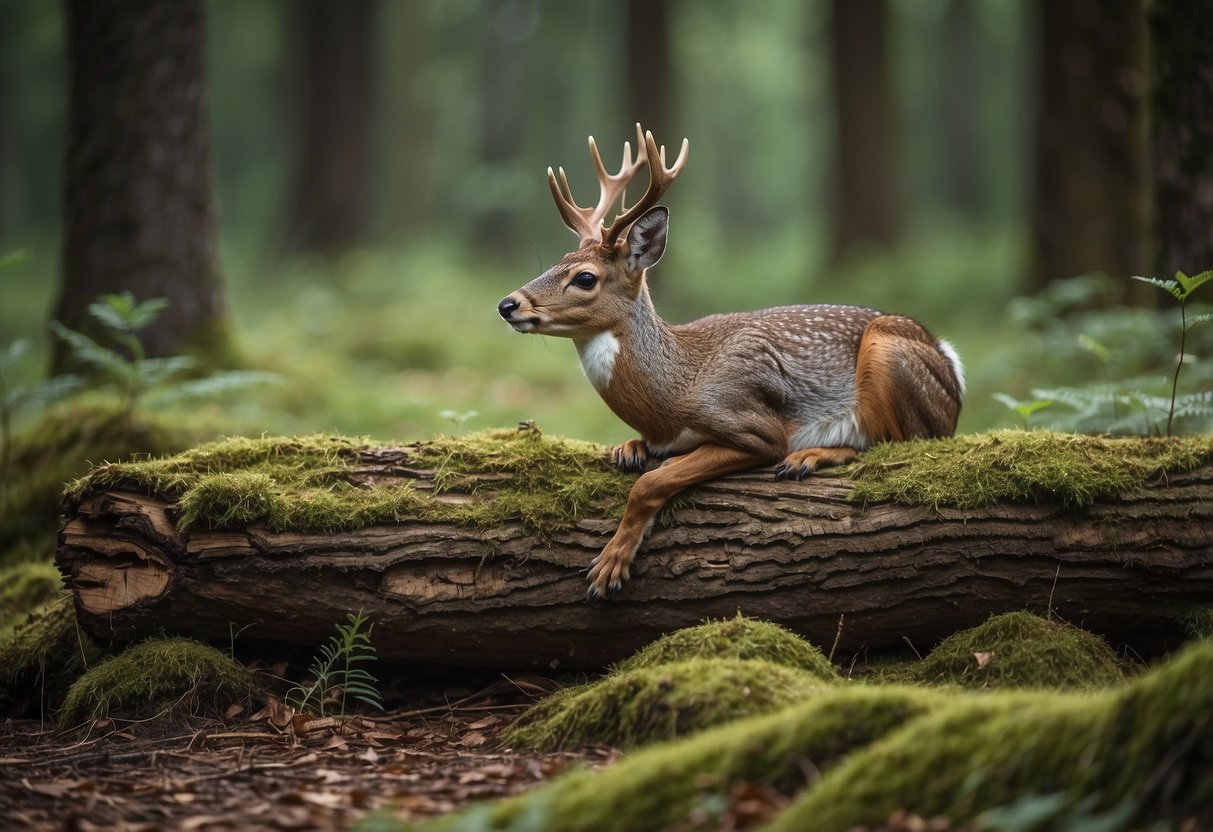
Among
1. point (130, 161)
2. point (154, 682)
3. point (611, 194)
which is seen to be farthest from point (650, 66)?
point (154, 682)

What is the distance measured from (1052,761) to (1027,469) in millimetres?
2399

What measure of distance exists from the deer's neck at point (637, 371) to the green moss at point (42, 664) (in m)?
3.23

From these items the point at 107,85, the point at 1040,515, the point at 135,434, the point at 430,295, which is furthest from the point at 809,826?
the point at 430,295

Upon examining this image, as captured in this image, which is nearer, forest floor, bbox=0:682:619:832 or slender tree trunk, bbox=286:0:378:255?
forest floor, bbox=0:682:619:832

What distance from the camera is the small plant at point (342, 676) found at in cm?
562

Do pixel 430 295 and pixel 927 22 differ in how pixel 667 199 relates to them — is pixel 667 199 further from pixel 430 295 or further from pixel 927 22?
pixel 927 22

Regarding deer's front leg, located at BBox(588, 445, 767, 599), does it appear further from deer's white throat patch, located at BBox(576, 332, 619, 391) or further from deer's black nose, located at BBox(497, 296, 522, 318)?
deer's black nose, located at BBox(497, 296, 522, 318)

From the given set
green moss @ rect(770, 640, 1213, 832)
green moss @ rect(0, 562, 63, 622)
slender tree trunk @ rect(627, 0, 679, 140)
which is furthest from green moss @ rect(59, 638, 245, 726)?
slender tree trunk @ rect(627, 0, 679, 140)

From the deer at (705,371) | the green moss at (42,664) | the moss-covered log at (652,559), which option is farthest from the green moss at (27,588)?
the deer at (705,371)

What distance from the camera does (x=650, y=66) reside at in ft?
64.3

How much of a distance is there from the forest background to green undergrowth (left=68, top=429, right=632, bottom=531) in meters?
2.42

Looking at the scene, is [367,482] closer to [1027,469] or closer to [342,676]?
[342,676]

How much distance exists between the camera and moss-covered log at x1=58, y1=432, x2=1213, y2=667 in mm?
5613

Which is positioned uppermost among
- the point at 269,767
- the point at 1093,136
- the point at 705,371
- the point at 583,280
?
the point at 1093,136
